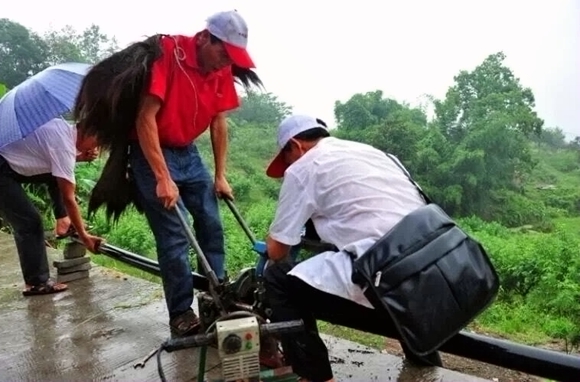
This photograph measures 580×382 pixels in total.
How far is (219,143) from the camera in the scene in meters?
3.05

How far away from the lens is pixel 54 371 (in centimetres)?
273

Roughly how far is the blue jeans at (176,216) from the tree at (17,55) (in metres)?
4.81

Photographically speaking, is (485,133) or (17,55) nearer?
(17,55)

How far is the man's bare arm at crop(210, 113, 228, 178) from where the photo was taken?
302 cm

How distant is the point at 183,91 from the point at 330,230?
1.06m

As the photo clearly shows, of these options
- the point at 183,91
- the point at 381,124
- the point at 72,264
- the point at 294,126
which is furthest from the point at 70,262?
the point at 381,124

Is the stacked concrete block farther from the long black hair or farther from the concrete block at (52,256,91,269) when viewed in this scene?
the long black hair

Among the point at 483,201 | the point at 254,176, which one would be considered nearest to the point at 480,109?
the point at 483,201

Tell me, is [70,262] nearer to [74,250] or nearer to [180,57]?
[74,250]

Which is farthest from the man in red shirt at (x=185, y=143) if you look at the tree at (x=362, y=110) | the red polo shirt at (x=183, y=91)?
the tree at (x=362, y=110)

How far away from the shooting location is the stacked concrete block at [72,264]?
13.1 feet

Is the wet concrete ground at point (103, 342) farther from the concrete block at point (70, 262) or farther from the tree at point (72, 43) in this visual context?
the tree at point (72, 43)

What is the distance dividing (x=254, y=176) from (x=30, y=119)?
19.5ft

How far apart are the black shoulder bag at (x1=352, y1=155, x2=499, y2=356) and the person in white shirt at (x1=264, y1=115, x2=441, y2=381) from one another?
7 centimetres
